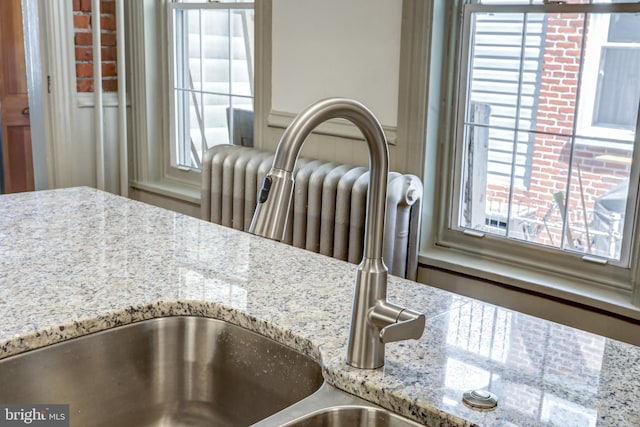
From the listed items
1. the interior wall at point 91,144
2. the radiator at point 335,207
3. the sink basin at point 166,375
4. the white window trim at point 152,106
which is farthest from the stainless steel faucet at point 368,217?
the interior wall at point 91,144

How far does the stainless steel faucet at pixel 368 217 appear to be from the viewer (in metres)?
0.84

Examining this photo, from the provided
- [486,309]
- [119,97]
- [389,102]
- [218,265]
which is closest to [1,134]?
[119,97]

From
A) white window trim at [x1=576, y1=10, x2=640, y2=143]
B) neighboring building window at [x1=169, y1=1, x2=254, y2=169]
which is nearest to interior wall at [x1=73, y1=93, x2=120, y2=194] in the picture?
neighboring building window at [x1=169, y1=1, x2=254, y2=169]

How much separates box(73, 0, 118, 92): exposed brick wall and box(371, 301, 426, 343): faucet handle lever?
9.83 ft

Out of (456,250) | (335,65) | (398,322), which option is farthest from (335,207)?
(398,322)

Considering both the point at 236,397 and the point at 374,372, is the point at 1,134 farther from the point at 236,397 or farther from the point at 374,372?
the point at 374,372

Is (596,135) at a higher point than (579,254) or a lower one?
higher

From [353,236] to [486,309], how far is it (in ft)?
4.14

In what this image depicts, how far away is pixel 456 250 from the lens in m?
2.63

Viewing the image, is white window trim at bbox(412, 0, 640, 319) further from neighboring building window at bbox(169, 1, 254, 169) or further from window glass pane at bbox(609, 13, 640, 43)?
neighboring building window at bbox(169, 1, 254, 169)

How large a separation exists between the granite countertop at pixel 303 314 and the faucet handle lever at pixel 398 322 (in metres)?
0.07

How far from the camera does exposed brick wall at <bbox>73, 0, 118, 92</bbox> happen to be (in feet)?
11.5

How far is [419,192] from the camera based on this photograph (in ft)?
8.16

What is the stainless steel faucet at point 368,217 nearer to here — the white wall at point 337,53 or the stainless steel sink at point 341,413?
the stainless steel sink at point 341,413
